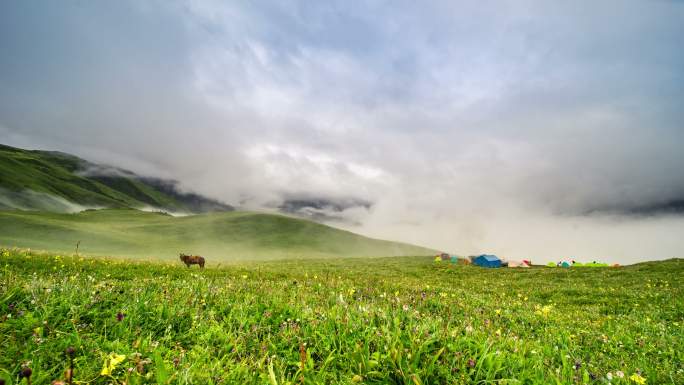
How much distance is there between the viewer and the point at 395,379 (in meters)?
3.23

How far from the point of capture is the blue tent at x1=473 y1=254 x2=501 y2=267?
2723 inches

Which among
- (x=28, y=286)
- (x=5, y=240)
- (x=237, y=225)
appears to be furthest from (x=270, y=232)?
Answer: (x=28, y=286)

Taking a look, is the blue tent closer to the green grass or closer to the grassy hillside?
the grassy hillside

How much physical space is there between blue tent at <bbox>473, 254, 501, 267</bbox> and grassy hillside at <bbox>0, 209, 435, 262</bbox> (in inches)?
2667

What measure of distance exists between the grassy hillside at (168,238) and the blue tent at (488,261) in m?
67.7

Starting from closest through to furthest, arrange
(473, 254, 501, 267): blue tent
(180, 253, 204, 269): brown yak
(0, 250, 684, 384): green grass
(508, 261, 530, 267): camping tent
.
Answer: (0, 250, 684, 384): green grass
(180, 253, 204, 269): brown yak
(508, 261, 530, 267): camping tent
(473, 254, 501, 267): blue tent

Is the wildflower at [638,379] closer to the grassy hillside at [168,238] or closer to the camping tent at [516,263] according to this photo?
the camping tent at [516,263]

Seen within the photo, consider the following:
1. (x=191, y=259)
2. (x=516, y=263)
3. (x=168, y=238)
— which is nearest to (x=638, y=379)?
(x=191, y=259)

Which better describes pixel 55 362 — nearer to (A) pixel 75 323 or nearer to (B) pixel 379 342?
(A) pixel 75 323

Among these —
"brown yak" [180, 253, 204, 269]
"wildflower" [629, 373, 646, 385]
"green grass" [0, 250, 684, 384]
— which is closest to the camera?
"green grass" [0, 250, 684, 384]

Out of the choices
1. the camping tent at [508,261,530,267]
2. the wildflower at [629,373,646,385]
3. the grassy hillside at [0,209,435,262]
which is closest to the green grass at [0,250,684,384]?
the wildflower at [629,373,646,385]

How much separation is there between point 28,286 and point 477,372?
21.2ft

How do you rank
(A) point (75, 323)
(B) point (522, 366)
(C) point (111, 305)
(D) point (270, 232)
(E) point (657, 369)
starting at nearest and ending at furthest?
(B) point (522, 366) → (A) point (75, 323) → (C) point (111, 305) → (E) point (657, 369) → (D) point (270, 232)

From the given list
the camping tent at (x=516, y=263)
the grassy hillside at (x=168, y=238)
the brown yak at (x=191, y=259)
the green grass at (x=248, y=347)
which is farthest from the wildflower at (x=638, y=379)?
the grassy hillside at (x=168, y=238)
